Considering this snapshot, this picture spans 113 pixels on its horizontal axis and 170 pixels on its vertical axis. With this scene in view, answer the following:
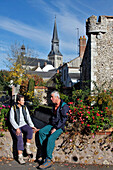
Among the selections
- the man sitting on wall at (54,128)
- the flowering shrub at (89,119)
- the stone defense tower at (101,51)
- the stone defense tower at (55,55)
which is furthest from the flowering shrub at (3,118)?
the stone defense tower at (55,55)

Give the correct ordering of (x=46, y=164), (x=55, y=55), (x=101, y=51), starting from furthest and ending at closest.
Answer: (x=55, y=55) < (x=101, y=51) < (x=46, y=164)

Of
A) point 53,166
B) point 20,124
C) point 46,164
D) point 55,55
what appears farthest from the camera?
point 55,55

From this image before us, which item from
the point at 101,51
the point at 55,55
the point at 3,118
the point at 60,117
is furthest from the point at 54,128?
the point at 55,55

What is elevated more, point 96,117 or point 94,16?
point 94,16

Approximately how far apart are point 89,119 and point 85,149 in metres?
0.65

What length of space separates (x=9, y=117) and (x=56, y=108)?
1.10 metres

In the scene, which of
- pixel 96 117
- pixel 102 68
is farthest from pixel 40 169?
pixel 102 68

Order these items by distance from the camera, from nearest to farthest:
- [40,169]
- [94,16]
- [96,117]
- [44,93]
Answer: [40,169], [96,117], [94,16], [44,93]

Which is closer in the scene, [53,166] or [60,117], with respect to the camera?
[53,166]

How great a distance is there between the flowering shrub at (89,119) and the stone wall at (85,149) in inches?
6.7

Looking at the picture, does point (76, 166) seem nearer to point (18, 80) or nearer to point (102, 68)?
point (102, 68)

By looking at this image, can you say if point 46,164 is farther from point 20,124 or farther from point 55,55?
point 55,55

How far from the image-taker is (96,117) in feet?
13.1

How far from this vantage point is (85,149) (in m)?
3.93
